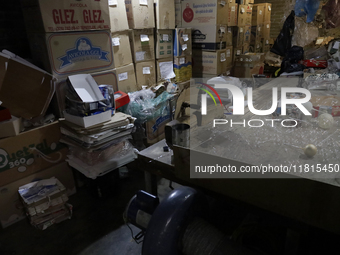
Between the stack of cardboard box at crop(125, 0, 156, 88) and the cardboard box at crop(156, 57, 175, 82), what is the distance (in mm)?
95

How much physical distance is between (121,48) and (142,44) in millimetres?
341

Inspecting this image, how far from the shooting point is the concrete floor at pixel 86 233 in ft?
5.32

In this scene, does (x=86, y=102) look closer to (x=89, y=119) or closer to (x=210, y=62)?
(x=89, y=119)

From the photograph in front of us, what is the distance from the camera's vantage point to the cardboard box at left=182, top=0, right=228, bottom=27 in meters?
3.38

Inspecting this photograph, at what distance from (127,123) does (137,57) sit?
3.58 ft

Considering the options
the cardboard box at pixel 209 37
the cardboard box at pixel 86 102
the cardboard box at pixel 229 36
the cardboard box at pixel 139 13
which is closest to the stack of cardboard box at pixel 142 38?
the cardboard box at pixel 139 13

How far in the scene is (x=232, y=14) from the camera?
379cm

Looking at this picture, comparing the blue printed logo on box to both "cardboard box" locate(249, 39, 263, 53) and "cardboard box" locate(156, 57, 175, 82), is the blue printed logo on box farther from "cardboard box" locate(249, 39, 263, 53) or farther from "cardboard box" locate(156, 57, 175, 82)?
"cardboard box" locate(249, 39, 263, 53)

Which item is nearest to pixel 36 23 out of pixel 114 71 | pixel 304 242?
pixel 114 71

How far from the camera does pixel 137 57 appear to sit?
2.79 m

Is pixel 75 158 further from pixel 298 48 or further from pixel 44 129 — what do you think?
pixel 298 48

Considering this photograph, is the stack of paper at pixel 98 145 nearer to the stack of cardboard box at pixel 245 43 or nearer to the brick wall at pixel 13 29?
the brick wall at pixel 13 29

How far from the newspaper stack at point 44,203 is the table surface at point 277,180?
0.90 meters

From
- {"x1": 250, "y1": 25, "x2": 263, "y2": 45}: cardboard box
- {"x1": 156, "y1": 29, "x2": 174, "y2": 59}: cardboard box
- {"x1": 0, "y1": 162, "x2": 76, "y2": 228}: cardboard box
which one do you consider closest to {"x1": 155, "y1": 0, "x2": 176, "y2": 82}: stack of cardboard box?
{"x1": 156, "y1": 29, "x2": 174, "y2": 59}: cardboard box
